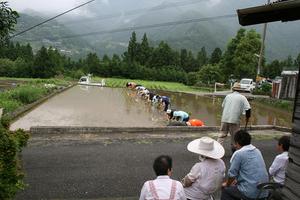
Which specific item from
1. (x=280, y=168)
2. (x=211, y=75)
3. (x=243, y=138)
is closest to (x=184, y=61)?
(x=211, y=75)

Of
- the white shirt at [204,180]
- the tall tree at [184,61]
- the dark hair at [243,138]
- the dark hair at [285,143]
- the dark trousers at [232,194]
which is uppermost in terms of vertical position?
the tall tree at [184,61]

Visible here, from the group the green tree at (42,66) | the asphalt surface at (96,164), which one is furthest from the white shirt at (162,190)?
the green tree at (42,66)

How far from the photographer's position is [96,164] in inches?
298

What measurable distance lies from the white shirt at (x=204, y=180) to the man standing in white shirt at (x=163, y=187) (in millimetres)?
767

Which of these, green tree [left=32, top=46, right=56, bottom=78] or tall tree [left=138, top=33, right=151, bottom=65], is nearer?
green tree [left=32, top=46, right=56, bottom=78]

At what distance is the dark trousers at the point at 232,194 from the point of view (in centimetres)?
465

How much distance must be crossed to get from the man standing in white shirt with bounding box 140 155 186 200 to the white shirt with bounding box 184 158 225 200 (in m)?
0.77

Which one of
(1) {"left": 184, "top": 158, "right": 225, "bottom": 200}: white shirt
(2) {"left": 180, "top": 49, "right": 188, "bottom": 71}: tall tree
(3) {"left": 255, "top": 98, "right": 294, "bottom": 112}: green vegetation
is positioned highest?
(2) {"left": 180, "top": 49, "right": 188, "bottom": 71}: tall tree

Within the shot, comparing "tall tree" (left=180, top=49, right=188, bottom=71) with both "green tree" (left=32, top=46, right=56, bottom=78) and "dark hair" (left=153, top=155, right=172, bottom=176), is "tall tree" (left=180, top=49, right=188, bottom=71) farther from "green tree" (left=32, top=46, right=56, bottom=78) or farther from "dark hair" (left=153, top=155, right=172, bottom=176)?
"dark hair" (left=153, top=155, right=172, bottom=176)

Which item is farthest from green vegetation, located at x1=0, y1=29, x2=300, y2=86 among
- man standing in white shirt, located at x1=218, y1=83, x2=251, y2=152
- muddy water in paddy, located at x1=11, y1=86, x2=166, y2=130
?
man standing in white shirt, located at x1=218, y1=83, x2=251, y2=152

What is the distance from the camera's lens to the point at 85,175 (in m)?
6.87

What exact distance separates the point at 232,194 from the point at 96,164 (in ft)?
11.7

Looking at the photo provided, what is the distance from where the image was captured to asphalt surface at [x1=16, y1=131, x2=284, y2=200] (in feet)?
20.2

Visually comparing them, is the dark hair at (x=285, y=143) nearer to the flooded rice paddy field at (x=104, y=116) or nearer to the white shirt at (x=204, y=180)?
the white shirt at (x=204, y=180)
